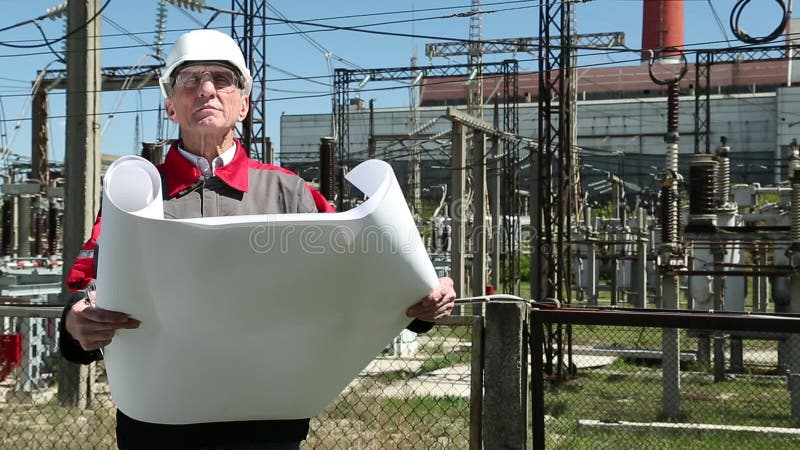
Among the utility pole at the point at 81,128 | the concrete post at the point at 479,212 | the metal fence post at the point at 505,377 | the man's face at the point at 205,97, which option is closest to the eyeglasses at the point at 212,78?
the man's face at the point at 205,97

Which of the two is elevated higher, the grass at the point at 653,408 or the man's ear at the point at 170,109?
the man's ear at the point at 170,109

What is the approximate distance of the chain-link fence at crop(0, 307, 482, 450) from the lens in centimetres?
506

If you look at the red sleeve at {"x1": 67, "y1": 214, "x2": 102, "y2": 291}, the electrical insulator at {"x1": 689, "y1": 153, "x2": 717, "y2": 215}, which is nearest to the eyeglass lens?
the red sleeve at {"x1": 67, "y1": 214, "x2": 102, "y2": 291}

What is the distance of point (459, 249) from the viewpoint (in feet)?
55.5

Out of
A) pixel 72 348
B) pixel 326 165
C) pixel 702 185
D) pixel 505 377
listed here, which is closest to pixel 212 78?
pixel 72 348

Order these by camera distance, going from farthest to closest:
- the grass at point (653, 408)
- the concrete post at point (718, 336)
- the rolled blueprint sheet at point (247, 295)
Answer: the concrete post at point (718, 336)
the grass at point (653, 408)
the rolled blueprint sheet at point (247, 295)

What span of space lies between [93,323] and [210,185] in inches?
16.4

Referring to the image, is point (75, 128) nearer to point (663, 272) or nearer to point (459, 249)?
point (663, 272)

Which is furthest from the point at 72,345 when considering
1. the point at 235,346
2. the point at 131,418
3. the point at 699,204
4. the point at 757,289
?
the point at 757,289

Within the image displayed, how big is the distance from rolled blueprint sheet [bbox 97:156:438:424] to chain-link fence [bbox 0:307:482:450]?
5.88ft

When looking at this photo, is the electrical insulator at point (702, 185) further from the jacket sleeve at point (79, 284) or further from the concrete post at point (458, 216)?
the jacket sleeve at point (79, 284)

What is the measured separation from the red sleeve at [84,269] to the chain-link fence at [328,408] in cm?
182

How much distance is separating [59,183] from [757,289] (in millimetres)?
19154

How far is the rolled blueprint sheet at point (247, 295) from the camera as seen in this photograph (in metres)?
1.39
